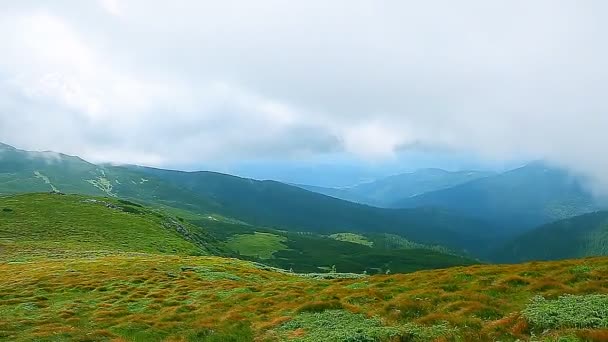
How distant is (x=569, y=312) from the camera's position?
67.1 ft

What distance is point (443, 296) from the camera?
27156mm

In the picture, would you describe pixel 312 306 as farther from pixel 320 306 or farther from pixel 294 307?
pixel 294 307

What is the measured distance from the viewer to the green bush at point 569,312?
18875mm

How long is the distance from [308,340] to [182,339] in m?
8.34

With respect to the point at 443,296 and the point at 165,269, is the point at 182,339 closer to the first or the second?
the point at 443,296

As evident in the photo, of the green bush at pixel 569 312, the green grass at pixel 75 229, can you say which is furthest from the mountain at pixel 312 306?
the green grass at pixel 75 229

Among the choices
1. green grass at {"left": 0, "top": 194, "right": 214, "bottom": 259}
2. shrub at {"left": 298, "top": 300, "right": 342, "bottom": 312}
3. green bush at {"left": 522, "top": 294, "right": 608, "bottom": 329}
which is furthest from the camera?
green grass at {"left": 0, "top": 194, "right": 214, "bottom": 259}

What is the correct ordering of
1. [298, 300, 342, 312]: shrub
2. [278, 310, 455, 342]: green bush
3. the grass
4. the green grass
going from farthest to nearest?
the green grass < [298, 300, 342, 312]: shrub < the grass < [278, 310, 455, 342]: green bush

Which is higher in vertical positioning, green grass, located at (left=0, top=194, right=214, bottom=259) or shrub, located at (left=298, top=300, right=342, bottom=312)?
shrub, located at (left=298, top=300, right=342, bottom=312)

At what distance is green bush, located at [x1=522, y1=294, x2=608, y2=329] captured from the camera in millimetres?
18875

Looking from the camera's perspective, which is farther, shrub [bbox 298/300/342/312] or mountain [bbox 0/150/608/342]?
shrub [bbox 298/300/342/312]

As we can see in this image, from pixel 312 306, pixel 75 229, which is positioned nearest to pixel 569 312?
pixel 312 306

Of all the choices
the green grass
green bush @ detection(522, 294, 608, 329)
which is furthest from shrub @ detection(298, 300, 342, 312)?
the green grass

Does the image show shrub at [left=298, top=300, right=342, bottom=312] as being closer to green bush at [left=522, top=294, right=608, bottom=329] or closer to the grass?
the grass
